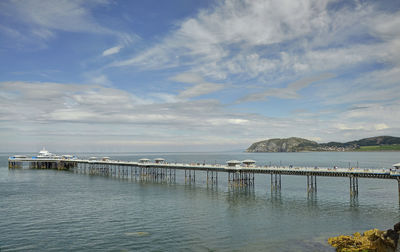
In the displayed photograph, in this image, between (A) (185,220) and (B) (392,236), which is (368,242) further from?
(A) (185,220)

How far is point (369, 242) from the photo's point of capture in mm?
35562

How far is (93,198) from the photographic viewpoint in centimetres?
6981

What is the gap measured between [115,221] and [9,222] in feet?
52.3

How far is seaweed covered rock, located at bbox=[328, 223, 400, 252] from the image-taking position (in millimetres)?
32812

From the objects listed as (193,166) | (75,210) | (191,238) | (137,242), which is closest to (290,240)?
(191,238)

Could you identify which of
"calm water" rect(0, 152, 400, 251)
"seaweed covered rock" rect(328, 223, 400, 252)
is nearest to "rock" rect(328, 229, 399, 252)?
"seaweed covered rock" rect(328, 223, 400, 252)

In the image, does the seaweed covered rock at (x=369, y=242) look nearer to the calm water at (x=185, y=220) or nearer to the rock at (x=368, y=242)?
the rock at (x=368, y=242)

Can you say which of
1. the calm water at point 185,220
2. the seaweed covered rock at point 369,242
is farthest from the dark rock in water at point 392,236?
the calm water at point 185,220

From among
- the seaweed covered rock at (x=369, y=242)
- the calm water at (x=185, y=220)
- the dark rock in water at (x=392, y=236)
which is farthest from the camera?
the calm water at (x=185, y=220)

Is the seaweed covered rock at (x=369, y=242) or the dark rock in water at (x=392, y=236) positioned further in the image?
the dark rock in water at (x=392, y=236)

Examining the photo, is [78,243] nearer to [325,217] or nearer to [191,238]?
[191,238]

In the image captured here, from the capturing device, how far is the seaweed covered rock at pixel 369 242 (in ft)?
108

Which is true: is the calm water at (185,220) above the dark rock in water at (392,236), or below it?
below

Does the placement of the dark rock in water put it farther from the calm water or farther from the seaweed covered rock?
the calm water
